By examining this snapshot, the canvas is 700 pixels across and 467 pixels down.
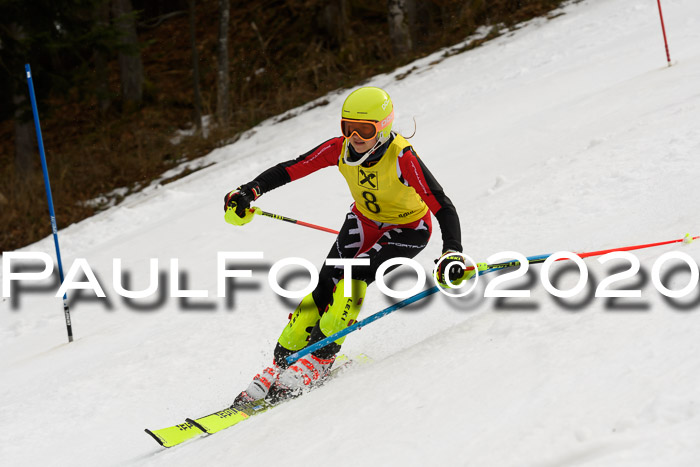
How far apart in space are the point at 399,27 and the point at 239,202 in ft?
39.0

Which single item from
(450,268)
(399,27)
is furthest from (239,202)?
(399,27)

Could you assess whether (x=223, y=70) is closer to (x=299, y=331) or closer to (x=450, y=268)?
(x=299, y=331)

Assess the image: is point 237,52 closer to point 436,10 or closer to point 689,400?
point 436,10

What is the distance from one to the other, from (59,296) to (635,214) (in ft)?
18.7

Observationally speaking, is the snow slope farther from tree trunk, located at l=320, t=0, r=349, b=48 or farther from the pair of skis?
tree trunk, located at l=320, t=0, r=349, b=48

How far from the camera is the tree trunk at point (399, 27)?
15.3 meters

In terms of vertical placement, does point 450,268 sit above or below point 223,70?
below

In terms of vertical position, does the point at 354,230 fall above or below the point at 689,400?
above

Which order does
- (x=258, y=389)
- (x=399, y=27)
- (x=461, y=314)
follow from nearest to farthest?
(x=258, y=389)
(x=461, y=314)
(x=399, y=27)

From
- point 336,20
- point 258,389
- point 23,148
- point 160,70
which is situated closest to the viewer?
point 258,389

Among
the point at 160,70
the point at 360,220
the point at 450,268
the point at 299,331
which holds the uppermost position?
the point at 160,70

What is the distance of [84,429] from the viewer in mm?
4375

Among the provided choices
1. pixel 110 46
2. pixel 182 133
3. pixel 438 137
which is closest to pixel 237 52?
pixel 182 133

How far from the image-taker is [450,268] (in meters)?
3.50
